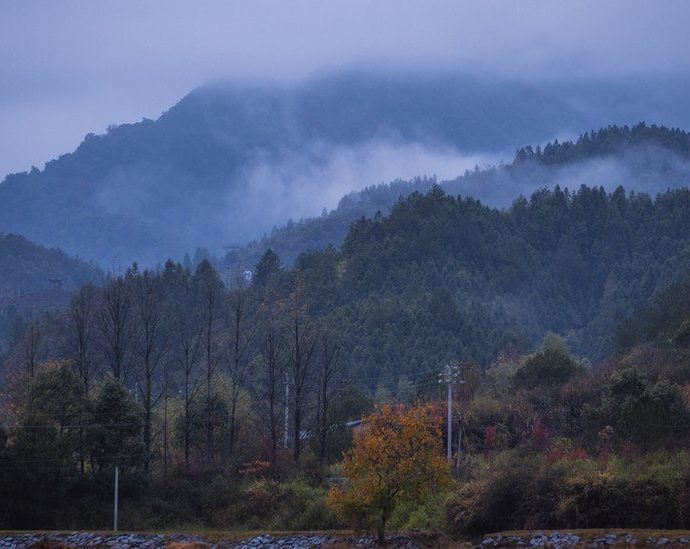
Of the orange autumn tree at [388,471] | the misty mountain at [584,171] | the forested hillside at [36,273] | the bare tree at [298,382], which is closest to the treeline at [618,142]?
the misty mountain at [584,171]

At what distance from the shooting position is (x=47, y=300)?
119875 millimetres

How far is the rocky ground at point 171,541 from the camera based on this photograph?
29406mm

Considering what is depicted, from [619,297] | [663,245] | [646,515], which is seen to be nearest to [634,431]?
[646,515]

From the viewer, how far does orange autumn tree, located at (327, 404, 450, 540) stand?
96.3 ft

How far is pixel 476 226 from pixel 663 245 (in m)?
16.6

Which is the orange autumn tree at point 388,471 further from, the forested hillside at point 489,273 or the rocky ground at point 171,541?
the forested hillside at point 489,273

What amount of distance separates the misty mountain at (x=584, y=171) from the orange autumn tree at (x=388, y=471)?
112110 millimetres

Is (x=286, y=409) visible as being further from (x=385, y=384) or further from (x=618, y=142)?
(x=618, y=142)

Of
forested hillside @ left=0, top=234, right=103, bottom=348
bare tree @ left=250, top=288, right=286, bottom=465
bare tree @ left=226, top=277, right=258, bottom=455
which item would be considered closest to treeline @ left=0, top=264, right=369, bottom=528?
bare tree @ left=250, top=288, right=286, bottom=465

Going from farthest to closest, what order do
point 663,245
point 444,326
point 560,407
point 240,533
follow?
point 663,245 → point 444,326 → point 560,407 → point 240,533

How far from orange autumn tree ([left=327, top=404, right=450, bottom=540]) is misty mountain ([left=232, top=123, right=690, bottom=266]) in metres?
112

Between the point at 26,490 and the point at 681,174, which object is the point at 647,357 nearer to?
the point at 26,490

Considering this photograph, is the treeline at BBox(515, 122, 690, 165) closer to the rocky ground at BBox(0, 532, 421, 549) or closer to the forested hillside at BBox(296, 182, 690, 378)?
the forested hillside at BBox(296, 182, 690, 378)

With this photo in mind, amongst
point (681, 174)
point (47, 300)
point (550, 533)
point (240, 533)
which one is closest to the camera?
point (550, 533)
